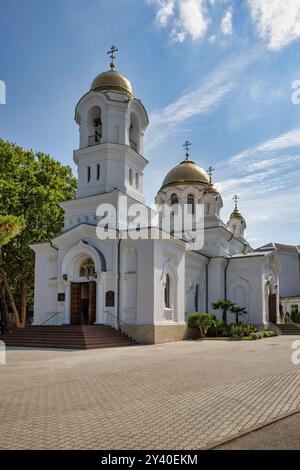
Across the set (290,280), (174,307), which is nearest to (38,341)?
(174,307)

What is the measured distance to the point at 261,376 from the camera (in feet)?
33.0

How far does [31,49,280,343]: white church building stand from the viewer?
69.9 ft

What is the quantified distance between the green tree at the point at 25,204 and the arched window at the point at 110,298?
788cm

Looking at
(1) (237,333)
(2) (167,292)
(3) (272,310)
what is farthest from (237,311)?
(2) (167,292)

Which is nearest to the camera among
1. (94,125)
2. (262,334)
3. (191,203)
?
(94,125)

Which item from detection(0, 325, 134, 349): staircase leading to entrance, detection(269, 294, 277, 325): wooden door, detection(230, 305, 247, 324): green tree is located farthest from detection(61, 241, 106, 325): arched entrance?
detection(269, 294, 277, 325): wooden door

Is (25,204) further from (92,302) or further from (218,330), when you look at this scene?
(218,330)

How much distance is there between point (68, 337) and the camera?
749 inches

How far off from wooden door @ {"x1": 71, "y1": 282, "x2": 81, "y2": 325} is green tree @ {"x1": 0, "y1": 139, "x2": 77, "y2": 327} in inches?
230

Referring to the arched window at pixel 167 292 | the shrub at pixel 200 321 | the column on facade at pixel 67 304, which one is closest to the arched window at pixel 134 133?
the arched window at pixel 167 292

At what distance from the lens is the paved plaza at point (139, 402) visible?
513 cm

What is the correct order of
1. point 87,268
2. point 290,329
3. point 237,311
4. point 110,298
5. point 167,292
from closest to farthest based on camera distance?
point 110,298 < point 87,268 < point 167,292 < point 237,311 < point 290,329

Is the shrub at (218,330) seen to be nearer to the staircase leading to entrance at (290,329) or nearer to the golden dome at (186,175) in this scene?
the staircase leading to entrance at (290,329)

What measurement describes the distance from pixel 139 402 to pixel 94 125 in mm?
20604
